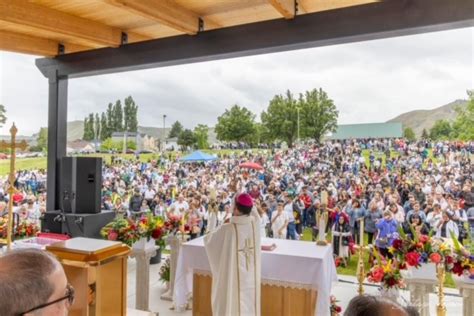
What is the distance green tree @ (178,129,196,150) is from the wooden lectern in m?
5.12

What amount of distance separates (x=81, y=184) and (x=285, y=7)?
3.43 metres

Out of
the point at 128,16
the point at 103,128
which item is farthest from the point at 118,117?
the point at 128,16

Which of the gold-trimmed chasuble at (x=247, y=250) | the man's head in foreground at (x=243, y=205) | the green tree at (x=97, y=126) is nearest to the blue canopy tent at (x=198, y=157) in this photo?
the green tree at (x=97, y=126)

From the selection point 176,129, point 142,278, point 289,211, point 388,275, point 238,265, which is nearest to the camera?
point 388,275

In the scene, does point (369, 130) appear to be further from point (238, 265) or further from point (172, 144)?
point (238, 265)

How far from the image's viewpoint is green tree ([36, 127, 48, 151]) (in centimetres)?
549

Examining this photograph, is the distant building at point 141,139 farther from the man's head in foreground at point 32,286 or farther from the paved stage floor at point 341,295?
the man's head in foreground at point 32,286

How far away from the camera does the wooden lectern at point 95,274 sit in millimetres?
1593

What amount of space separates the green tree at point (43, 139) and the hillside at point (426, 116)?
5.14 meters

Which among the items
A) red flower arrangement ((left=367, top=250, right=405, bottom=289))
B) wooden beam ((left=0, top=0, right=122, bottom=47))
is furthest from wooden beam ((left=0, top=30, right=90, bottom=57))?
red flower arrangement ((left=367, top=250, right=405, bottom=289))

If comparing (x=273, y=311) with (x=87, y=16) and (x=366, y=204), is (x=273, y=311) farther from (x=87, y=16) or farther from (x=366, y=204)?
(x=366, y=204)

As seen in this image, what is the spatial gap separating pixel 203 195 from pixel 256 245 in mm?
5272

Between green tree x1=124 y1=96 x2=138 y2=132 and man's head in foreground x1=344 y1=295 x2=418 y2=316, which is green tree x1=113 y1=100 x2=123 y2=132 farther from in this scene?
man's head in foreground x1=344 y1=295 x2=418 y2=316

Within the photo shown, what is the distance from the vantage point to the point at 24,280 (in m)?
0.77
